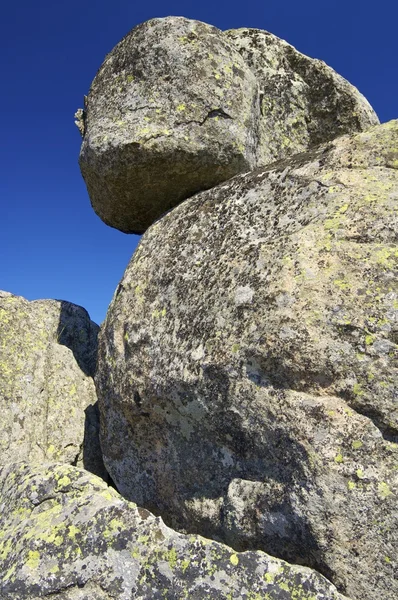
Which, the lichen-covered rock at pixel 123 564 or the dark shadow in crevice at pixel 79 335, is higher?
the dark shadow in crevice at pixel 79 335

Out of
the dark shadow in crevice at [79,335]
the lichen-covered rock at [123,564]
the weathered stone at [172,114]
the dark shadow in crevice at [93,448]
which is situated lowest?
the lichen-covered rock at [123,564]

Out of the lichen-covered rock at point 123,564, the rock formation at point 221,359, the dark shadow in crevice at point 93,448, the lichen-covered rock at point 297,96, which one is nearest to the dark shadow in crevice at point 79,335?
the rock formation at point 221,359

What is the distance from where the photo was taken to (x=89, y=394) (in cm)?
828

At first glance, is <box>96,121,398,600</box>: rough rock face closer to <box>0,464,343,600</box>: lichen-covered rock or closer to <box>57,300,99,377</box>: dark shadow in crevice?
<box>0,464,343,600</box>: lichen-covered rock

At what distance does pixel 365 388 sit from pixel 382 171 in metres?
2.24

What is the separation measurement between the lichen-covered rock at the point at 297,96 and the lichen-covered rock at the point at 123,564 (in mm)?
5601

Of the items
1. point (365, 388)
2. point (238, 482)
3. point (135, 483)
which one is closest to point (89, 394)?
point (135, 483)

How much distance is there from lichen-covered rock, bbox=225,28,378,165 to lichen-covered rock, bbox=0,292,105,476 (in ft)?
14.8

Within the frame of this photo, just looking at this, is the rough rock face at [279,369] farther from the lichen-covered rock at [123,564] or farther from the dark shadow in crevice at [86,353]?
the dark shadow in crevice at [86,353]

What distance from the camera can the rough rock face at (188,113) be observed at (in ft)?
22.9

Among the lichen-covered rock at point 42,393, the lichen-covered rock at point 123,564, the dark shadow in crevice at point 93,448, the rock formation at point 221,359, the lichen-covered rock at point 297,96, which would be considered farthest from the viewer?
the lichen-covered rock at point 297,96

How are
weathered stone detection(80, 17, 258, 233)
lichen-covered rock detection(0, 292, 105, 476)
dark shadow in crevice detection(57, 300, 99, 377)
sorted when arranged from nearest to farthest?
weathered stone detection(80, 17, 258, 233), lichen-covered rock detection(0, 292, 105, 476), dark shadow in crevice detection(57, 300, 99, 377)

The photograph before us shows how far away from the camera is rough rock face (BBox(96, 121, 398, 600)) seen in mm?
4426

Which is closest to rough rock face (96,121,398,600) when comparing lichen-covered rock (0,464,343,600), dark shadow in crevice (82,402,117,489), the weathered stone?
lichen-covered rock (0,464,343,600)
